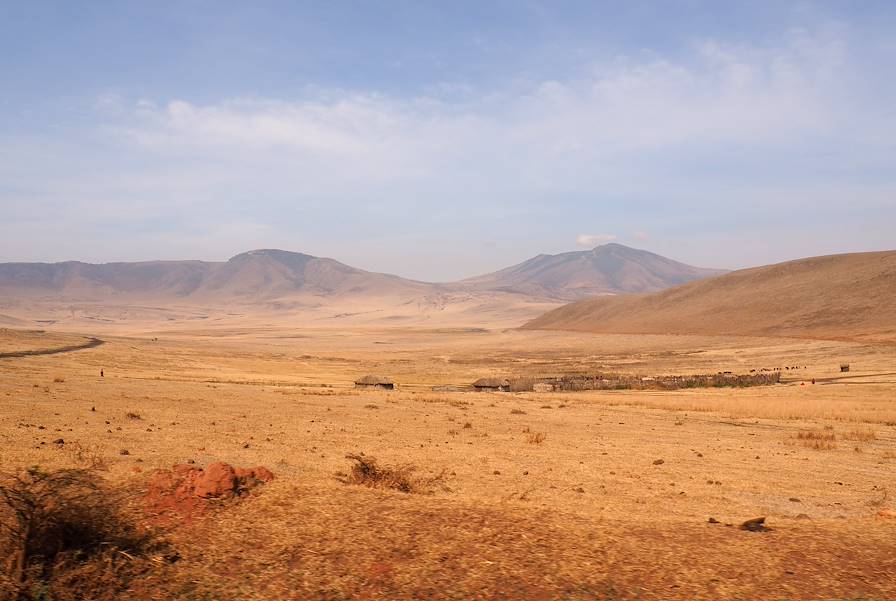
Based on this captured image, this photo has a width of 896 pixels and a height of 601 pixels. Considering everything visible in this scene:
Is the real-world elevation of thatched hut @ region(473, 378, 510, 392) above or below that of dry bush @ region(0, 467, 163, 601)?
below

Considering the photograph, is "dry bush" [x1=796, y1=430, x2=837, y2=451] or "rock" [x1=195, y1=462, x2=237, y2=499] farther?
"dry bush" [x1=796, y1=430, x2=837, y2=451]

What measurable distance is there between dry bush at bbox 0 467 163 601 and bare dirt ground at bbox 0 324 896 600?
433mm

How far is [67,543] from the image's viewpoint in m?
8.20

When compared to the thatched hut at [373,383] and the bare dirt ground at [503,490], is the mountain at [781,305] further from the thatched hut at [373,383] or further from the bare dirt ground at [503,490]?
the bare dirt ground at [503,490]

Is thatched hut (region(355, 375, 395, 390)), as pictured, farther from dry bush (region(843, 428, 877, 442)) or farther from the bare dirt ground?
dry bush (region(843, 428, 877, 442))

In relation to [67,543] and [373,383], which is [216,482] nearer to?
[67,543]

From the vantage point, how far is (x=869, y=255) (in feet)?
474

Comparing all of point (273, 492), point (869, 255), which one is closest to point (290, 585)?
point (273, 492)

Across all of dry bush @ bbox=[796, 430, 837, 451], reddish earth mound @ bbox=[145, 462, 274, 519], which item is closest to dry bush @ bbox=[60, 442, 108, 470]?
reddish earth mound @ bbox=[145, 462, 274, 519]

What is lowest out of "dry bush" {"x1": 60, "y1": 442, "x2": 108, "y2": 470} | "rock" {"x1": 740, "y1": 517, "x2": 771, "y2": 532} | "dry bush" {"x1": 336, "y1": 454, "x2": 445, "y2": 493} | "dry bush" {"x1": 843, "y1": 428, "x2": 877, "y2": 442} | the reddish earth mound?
"dry bush" {"x1": 843, "y1": 428, "x2": 877, "y2": 442}

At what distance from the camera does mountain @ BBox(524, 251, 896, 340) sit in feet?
A: 361

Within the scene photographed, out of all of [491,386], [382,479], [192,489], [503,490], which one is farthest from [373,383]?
[192,489]

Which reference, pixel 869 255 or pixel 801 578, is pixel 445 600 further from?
pixel 869 255

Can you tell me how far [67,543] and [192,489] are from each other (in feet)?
7.53
